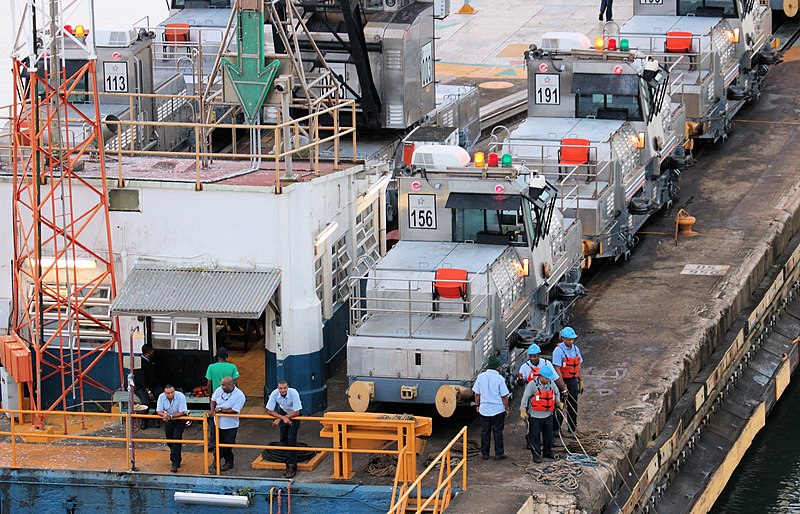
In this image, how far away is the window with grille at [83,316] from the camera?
95.6ft

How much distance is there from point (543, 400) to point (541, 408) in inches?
4.3

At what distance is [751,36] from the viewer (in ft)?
146

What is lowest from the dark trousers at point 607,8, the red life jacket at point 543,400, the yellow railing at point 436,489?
the yellow railing at point 436,489

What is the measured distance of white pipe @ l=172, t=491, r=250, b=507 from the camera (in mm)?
26531

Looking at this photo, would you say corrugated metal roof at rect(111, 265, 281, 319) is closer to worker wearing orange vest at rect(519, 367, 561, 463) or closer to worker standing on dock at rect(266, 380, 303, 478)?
worker standing on dock at rect(266, 380, 303, 478)

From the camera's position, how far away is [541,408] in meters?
26.7

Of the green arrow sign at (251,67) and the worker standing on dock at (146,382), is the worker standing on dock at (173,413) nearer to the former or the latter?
the worker standing on dock at (146,382)

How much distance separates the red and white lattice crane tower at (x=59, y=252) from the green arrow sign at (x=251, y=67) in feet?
7.90

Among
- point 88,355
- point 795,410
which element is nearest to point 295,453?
point 88,355

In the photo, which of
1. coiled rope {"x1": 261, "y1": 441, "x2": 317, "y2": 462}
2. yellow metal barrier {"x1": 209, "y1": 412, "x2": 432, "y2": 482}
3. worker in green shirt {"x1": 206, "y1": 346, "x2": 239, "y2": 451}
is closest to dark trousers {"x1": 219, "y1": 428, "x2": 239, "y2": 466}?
yellow metal barrier {"x1": 209, "y1": 412, "x2": 432, "y2": 482}

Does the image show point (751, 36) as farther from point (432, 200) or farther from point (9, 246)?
point (9, 246)

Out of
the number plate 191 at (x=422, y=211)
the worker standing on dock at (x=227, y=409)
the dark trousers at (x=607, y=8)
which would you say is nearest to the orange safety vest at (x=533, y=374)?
the worker standing on dock at (x=227, y=409)

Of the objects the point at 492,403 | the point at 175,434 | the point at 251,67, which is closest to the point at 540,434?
the point at 492,403

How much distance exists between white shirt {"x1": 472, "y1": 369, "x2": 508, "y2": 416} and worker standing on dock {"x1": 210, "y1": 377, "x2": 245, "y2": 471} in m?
3.02
